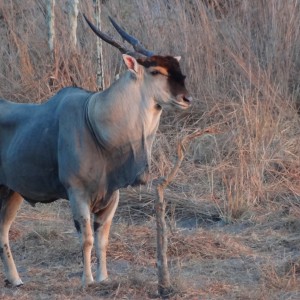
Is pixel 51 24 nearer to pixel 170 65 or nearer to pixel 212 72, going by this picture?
pixel 212 72

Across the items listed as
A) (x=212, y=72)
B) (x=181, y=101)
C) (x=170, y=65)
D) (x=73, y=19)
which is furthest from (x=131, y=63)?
(x=73, y=19)

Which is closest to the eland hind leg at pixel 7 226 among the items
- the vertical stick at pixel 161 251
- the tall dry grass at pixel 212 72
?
the vertical stick at pixel 161 251

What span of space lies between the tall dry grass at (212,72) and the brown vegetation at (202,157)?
0.5 inches

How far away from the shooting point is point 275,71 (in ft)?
30.8

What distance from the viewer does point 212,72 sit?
941 centimetres

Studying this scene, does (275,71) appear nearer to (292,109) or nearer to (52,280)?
(292,109)

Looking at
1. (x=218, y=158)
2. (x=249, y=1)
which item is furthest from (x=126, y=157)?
(x=249, y=1)

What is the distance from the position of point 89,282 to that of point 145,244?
112cm

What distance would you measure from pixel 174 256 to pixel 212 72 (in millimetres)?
3598

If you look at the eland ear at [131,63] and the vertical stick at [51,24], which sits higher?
the eland ear at [131,63]

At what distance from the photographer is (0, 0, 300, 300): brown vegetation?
5.70m

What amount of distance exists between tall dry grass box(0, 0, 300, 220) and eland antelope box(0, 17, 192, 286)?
2.33m

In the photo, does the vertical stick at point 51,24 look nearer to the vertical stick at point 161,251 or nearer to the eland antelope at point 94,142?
the eland antelope at point 94,142

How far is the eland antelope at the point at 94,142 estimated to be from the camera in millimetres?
5105
